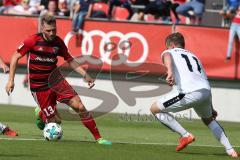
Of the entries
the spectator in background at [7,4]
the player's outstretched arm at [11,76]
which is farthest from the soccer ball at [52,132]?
the spectator in background at [7,4]

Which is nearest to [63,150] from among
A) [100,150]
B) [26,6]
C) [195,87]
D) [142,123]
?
[100,150]

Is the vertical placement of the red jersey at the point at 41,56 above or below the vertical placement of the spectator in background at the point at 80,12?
above

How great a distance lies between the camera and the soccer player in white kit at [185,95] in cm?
1323

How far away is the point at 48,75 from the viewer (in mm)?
14836

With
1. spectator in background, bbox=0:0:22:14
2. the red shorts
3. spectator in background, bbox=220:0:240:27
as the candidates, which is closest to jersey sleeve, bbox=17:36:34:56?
the red shorts

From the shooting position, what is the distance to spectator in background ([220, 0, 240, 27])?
2459cm

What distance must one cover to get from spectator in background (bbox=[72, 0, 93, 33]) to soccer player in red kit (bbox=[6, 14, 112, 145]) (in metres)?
9.33

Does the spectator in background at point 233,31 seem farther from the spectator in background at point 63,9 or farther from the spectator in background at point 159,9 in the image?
the spectator in background at point 63,9

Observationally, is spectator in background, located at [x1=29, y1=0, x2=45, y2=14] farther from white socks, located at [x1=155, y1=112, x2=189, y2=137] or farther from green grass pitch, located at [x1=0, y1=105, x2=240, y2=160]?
white socks, located at [x1=155, y1=112, x2=189, y2=137]

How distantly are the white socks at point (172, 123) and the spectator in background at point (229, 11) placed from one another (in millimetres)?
11430

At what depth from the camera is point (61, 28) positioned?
2455 centimetres

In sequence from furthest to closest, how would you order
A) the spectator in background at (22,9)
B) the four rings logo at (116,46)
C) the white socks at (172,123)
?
the spectator in background at (22,9) < the four rings logo at (116,46) < the white socks at (172,123)

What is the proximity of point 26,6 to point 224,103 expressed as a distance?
7.33m

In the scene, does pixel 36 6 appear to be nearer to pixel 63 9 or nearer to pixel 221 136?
pixel 63 9
